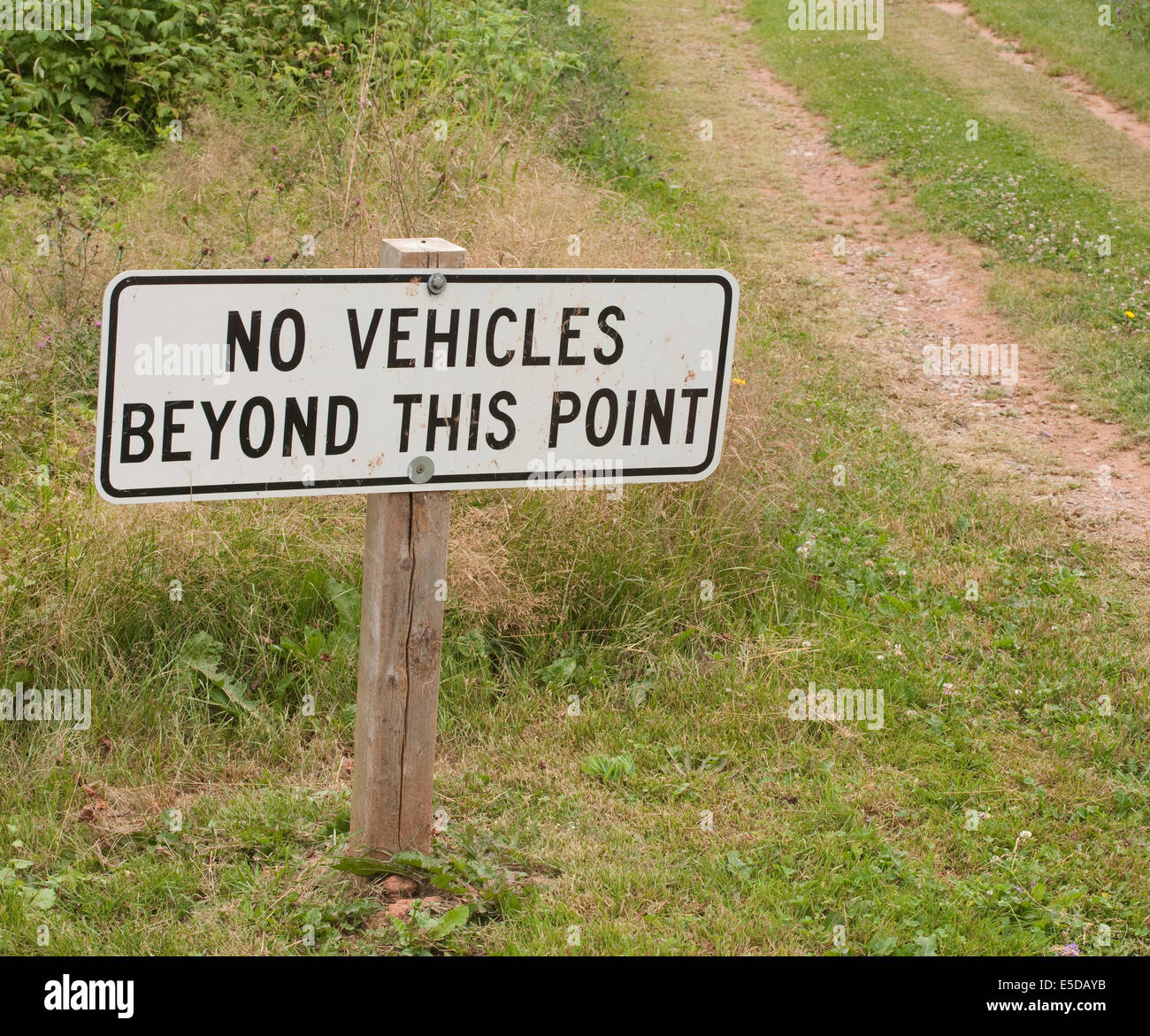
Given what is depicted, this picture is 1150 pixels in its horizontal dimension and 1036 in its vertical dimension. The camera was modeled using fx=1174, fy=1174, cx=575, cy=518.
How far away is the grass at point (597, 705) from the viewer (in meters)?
2.68

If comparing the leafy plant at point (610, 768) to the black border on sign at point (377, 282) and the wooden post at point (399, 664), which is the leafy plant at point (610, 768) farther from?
the black border on sign at point (377, 282)

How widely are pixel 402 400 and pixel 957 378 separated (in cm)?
530

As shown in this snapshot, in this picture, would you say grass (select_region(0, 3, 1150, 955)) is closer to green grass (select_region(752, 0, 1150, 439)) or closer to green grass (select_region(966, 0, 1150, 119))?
green grass (select_region(752, 0, 1150, 439))

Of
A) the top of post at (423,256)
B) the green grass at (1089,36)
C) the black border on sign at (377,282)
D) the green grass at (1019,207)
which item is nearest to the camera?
the black border on sign at (377,282)

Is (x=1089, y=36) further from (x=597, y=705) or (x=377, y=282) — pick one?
(x=377, y=282)

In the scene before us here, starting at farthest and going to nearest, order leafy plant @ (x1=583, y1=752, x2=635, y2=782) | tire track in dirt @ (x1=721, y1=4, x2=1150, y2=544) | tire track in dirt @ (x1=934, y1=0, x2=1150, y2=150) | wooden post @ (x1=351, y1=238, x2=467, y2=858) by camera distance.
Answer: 1. tire track in dirt @ (x1=934, y1=0, x2=1150, y2=150)
2. tire track in dirt @ (x1=721, y1=4, x2=1150, y2=544)
3. leafy plant @ (x1=583, y1=752, x2=635, y2=782)
4. wooden post @ (x1=351, y1=238, x2=467, y2=858)

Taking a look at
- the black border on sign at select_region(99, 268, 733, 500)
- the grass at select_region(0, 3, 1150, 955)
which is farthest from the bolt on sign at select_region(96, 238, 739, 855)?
the grass at select_region(0, 3, 1150, 955)

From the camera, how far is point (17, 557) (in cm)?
350

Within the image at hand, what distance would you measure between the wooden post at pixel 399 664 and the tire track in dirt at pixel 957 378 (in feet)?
11.6

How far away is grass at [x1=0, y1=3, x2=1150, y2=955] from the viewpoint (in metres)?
2.68

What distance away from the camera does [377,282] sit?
2.13 metres

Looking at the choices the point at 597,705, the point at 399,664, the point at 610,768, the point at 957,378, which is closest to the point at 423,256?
the point at 399,664

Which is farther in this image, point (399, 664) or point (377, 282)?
point (399, 664)

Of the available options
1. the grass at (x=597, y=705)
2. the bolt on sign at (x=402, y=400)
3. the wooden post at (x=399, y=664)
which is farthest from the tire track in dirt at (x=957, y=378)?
the wooden post at (x=399, y=664)
